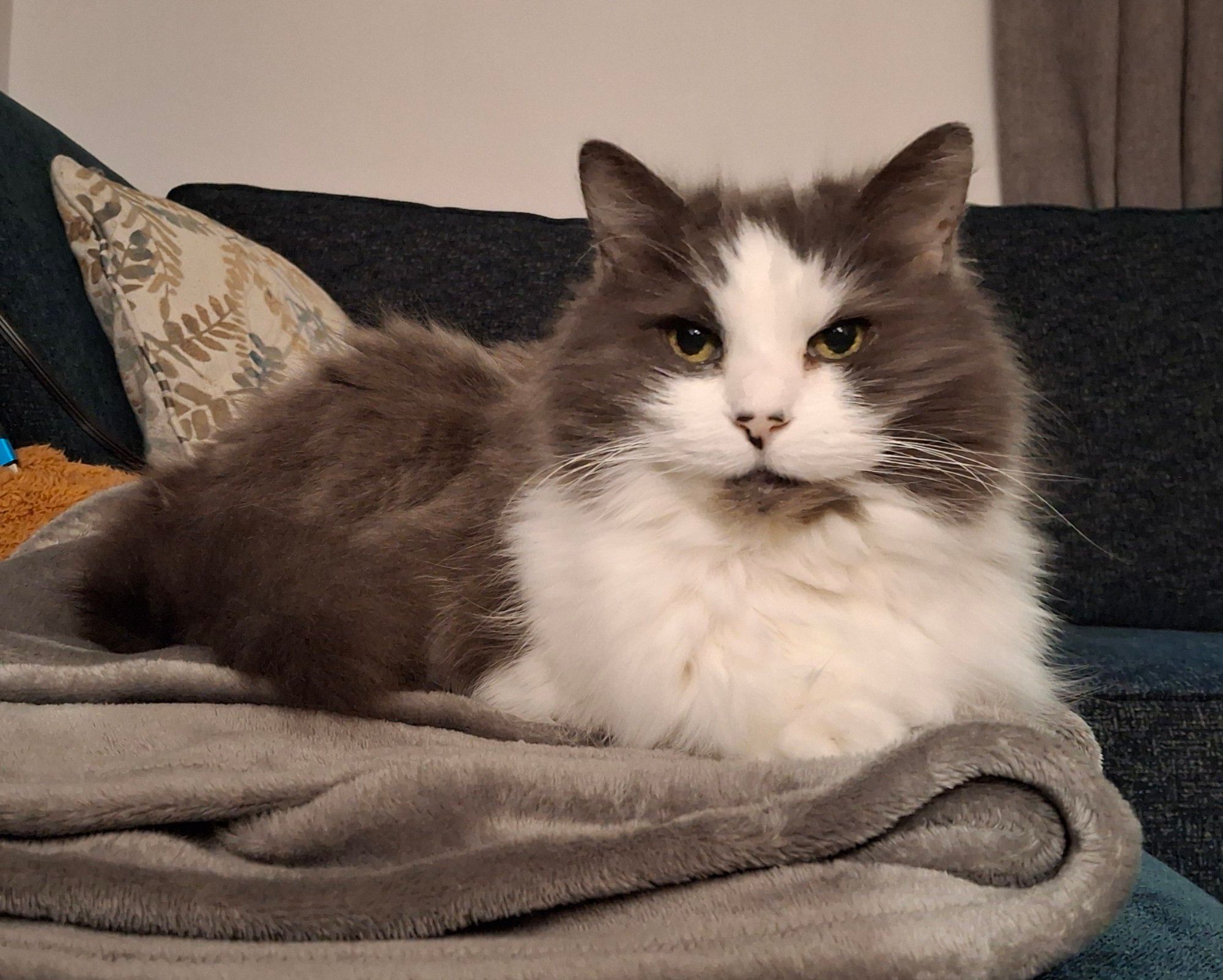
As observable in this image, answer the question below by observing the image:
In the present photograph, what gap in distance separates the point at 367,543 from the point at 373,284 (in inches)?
42.9

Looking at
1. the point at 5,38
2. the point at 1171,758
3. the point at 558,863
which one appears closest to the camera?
the point at 558,863

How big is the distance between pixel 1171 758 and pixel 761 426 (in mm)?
826

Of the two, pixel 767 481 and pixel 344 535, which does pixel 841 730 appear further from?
pixel 344 535

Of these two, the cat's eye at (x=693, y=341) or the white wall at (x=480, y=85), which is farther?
the white wall at (x=480, y=85)

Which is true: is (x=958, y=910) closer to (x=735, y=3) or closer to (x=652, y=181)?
(x=652, y=181)

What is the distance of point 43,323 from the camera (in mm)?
1306

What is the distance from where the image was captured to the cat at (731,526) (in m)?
0.72

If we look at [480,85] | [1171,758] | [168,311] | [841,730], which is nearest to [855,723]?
[841,730]

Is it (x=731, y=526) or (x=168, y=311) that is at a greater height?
(x=168, y=311)

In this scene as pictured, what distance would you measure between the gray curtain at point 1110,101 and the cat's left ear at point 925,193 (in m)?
1.75

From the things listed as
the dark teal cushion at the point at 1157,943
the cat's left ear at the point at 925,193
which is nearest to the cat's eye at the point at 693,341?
the cat's left ear at the point at 925,193

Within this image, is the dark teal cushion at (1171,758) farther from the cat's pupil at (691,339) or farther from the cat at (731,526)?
the cat's pupil at (691,339)

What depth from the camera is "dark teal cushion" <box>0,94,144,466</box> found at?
129 cm

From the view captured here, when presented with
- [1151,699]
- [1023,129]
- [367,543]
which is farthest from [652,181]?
[1023,129]
